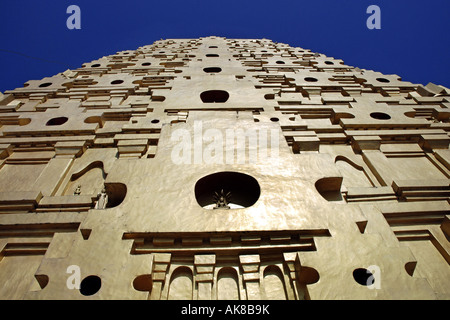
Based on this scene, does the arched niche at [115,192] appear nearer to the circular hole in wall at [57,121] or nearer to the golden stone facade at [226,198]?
the golden stone facade at [226,198]

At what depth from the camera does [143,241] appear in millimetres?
3771

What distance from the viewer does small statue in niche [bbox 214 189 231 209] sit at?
15.1ft

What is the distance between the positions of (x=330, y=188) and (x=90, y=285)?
3.71 m

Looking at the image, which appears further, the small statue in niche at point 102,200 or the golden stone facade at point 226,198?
the small statue in niche at point 102,200

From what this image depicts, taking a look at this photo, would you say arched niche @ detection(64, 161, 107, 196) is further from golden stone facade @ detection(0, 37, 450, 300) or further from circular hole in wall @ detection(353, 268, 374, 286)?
circular hole in wall @ detection(353, 268, 374, 286)

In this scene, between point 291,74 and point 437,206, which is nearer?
point 437,206

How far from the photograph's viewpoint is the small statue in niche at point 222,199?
15.1ft

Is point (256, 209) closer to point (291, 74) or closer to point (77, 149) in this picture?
point (77, 149)

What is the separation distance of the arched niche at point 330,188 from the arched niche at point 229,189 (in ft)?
3.32

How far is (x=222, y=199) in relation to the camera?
4660 mm

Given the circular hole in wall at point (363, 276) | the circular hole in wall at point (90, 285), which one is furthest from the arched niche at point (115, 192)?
the circular hole in wall at point (363, 276)

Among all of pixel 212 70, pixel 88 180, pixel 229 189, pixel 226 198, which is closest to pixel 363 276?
pixel 226 198

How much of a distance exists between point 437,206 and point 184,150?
165 inches

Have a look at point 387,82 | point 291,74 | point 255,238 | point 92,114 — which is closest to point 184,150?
point 255,238
